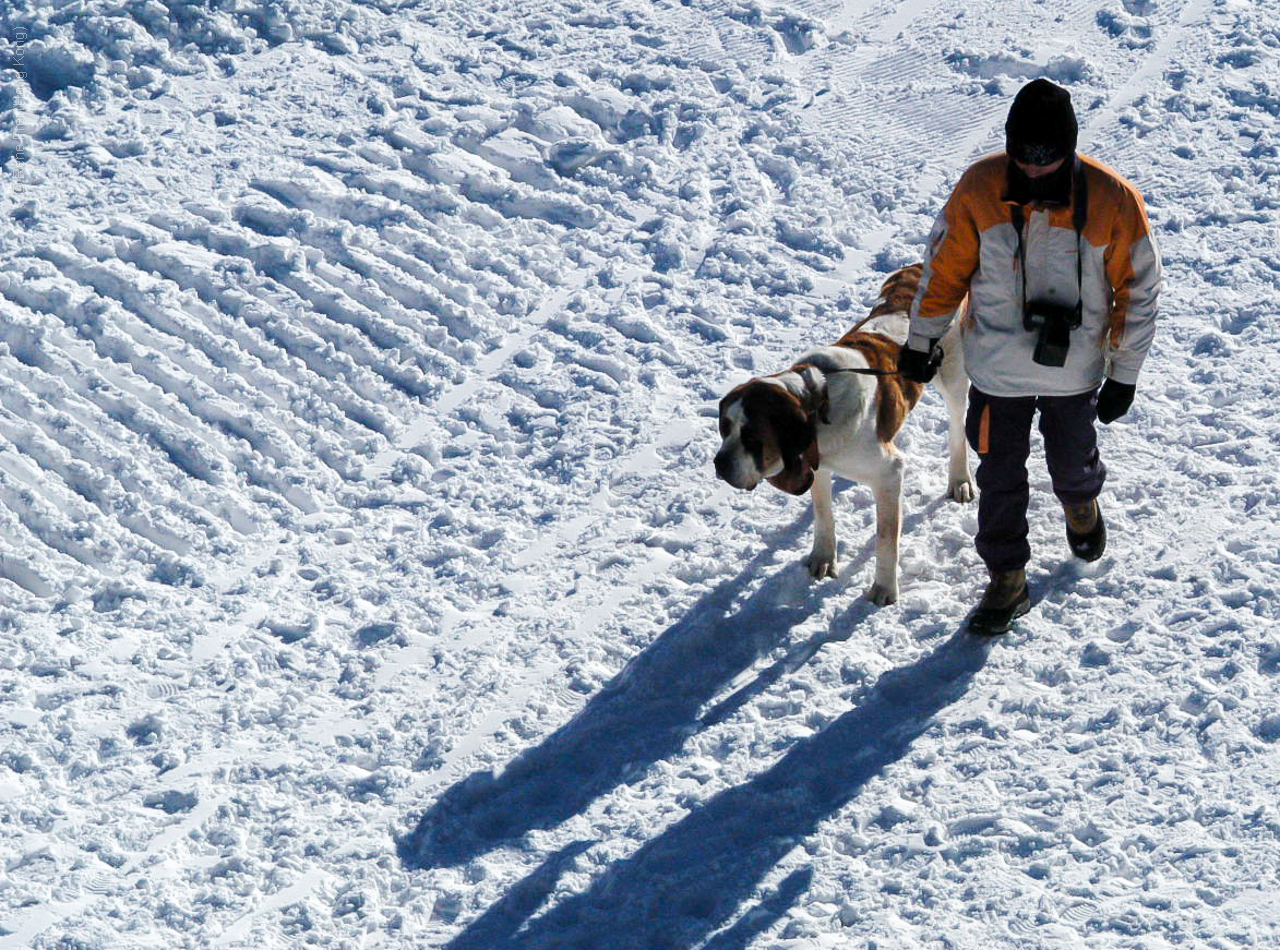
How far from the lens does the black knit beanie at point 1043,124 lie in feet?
13.1

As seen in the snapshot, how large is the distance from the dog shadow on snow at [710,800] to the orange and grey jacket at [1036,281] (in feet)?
3.13

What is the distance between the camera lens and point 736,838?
4.29 m

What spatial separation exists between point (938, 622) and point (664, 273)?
2344 mm

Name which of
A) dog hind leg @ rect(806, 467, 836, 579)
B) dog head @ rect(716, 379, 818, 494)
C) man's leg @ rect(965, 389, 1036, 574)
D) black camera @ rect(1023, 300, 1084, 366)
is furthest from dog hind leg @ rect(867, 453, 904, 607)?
black camera @ rect(1023, 300, 1084, 366)

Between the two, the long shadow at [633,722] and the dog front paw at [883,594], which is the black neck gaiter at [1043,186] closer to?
the dog front paw at [883,594]

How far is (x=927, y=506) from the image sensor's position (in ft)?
17.9

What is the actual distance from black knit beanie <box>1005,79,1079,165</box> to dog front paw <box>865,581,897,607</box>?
1568 millimetres

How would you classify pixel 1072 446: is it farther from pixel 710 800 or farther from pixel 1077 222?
pixel 710 800

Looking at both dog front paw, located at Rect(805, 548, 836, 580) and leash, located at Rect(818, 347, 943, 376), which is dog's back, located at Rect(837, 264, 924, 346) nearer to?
leash, located at Rect(818, 347, 943, 376)

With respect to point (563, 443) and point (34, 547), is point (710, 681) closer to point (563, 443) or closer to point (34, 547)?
point (563, 443)

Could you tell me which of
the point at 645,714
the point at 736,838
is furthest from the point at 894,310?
the point at 736,838

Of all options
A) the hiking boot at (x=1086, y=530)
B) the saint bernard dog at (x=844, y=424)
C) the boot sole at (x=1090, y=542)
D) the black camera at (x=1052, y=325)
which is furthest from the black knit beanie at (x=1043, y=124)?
the boot sole at (x=1090, y=542)

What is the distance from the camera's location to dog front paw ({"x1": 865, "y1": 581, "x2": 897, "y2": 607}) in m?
5.03

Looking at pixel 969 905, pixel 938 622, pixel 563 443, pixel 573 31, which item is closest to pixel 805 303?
pixel 563 443
